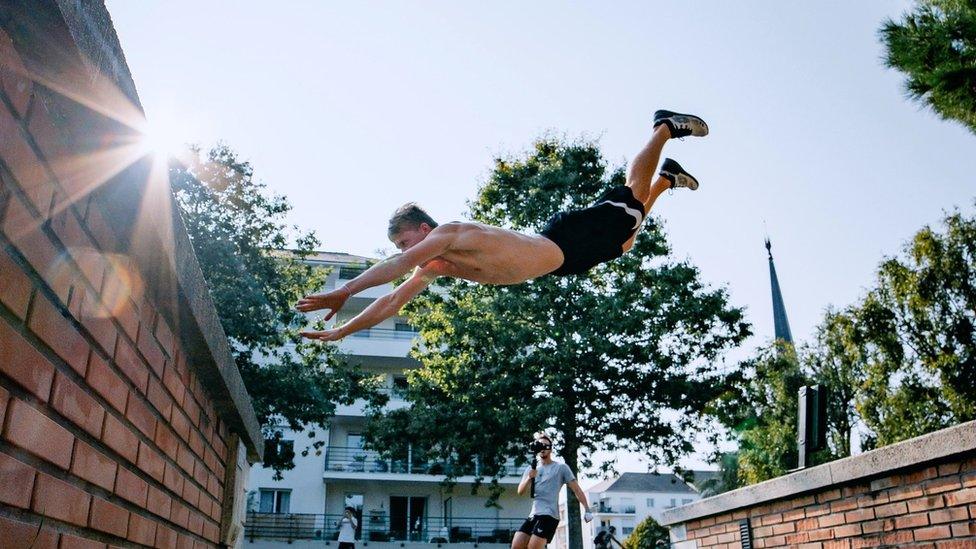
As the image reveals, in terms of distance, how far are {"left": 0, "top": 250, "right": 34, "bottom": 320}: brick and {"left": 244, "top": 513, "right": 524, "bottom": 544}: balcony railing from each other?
94.9ft

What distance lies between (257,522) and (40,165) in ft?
99.6

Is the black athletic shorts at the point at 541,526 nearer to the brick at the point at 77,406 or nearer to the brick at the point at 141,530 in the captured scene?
the brick at the point at 141,530

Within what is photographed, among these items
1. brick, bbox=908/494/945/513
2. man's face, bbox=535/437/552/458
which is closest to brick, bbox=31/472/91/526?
brick, bbox=908/494/945/513

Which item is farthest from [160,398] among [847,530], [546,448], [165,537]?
[546,448]

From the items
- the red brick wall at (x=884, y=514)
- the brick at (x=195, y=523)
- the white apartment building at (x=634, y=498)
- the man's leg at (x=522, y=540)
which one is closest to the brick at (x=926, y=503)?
the red brick wall at (x=884, y=514)

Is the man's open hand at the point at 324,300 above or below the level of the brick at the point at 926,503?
above

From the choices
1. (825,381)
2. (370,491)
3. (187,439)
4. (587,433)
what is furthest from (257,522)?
(187,439)

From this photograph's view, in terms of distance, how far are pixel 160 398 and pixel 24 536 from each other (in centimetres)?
104

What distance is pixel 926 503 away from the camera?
13.7 feet

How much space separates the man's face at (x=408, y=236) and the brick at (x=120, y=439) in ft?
7.06

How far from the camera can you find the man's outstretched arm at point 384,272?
3131mm

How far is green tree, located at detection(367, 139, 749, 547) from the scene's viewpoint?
18.3m

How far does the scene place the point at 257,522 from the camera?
28.8 meters

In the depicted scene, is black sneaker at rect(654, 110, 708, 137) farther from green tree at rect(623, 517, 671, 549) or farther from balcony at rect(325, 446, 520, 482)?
green tree at rect(623, 517, 671, 549)
